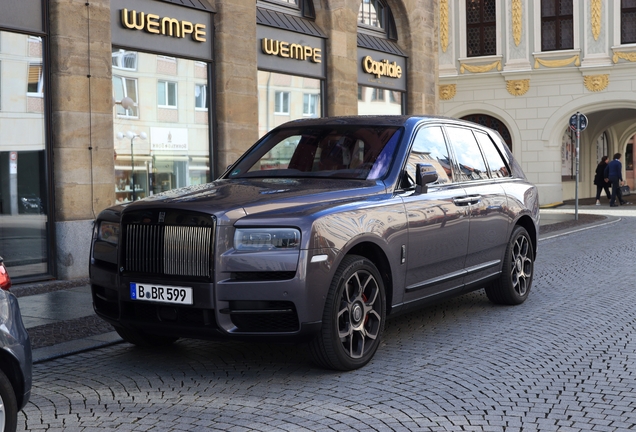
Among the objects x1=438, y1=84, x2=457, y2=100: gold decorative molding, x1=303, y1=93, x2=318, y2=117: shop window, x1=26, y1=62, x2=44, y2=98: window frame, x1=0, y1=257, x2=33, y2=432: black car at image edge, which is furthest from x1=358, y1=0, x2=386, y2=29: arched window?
x1=0, y1=257, x2=33, y2=432: black car at image edge

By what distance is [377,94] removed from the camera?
19.7 m

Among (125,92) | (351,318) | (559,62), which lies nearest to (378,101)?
(125,92)

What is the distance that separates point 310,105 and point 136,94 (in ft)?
17.4

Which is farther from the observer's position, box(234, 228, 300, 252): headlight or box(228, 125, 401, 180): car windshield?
box(228, 125, 401, 180): car windshield

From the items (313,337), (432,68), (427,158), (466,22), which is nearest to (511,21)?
(466,22)

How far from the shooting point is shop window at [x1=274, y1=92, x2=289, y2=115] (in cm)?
1630

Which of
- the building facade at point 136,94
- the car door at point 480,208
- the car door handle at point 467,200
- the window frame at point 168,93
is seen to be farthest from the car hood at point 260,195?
the window frame at point 168,93

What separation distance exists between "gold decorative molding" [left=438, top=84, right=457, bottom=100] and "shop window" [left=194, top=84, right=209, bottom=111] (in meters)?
19.7

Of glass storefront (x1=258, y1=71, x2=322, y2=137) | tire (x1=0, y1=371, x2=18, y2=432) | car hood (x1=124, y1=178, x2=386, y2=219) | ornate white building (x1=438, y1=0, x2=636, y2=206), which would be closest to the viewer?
tire (x1=0, y1=371, x2=18, y2=432)

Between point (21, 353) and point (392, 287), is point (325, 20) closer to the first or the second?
point (392, 287)

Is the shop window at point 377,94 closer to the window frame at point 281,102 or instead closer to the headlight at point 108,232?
the window frame at point 281,102

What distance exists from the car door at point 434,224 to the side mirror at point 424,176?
0.04 metres

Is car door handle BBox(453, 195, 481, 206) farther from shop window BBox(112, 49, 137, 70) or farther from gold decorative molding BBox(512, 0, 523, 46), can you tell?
gold decorative molding BBox(512, 0, 523, 46)

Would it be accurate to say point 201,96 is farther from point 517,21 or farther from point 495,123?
point 495,123
